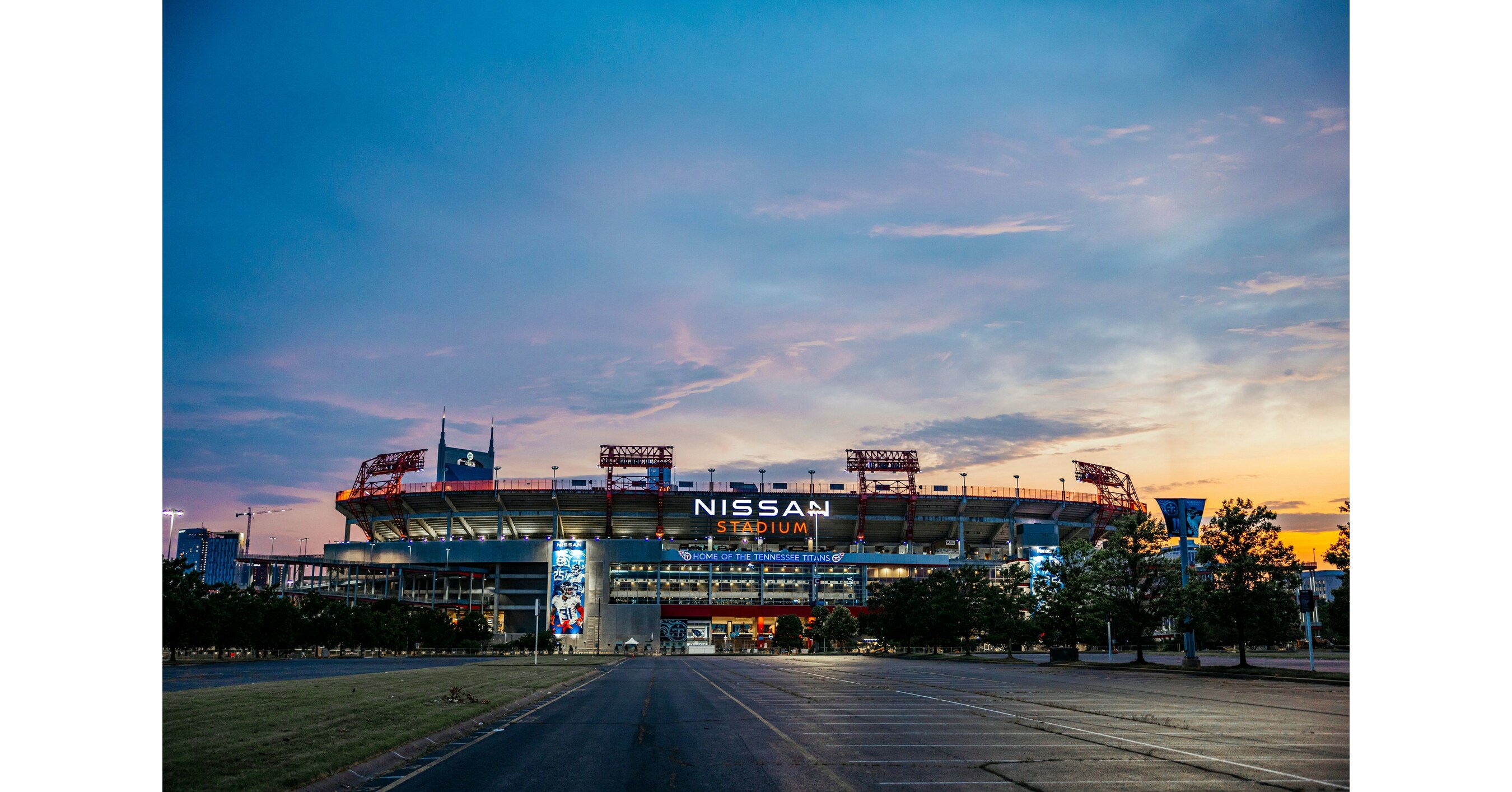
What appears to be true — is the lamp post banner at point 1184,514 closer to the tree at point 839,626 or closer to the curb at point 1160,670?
the curb at point 1160,670

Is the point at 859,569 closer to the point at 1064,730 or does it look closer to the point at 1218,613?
the point at 1218,613

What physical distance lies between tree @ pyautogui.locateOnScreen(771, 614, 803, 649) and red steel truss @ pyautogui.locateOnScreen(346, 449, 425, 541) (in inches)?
2813

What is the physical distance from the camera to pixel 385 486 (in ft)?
560

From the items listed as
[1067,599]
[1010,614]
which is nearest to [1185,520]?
[1067,599]

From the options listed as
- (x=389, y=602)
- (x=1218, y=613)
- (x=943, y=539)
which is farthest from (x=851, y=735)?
(x=943, y=539)

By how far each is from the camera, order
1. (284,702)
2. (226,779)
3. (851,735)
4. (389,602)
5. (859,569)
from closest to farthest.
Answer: (226,779)
(851,735)
(284,702)
(389,602)
(859,569)

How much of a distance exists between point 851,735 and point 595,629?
14168 cm

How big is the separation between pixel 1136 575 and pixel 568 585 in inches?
4226

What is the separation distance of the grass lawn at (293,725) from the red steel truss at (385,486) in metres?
133

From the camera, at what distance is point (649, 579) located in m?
165

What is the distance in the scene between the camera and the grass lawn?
49.6 feet

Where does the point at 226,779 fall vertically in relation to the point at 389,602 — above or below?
above
